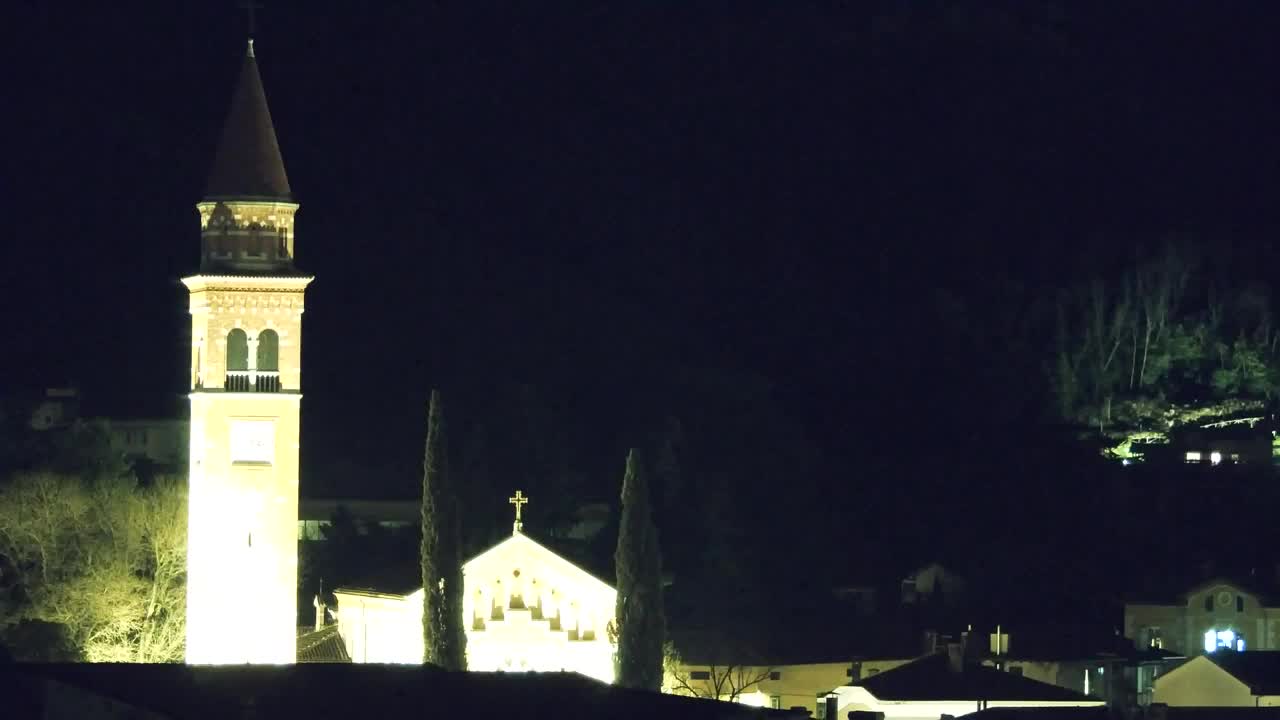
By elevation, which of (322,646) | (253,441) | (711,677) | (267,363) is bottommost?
(711,677)

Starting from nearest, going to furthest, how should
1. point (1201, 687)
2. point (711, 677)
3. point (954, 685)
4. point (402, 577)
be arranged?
point (954, 685), point (1201, 687), point (711, 677), point (402, 577)

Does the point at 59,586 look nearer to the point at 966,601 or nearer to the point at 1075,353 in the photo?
the point at 966,601

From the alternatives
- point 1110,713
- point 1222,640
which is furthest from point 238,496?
point 1222,640

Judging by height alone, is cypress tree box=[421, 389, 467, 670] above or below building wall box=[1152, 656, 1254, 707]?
above

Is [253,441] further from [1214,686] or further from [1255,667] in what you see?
[1255,667]

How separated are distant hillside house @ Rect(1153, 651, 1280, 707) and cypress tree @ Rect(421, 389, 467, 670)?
1628cm

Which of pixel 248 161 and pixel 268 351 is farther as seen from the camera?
pixel 268 351

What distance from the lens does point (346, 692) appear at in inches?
1905

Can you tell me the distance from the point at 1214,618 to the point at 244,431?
3691 cm

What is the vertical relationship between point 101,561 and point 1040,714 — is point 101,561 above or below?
above

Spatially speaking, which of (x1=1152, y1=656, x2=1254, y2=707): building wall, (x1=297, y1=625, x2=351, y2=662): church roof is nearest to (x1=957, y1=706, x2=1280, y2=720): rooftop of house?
(x1=1152, y1=656, x2=1254, y2=707): building wall

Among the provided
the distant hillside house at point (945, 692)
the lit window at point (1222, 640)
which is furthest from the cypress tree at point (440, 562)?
the lit window at point (1222, 640)

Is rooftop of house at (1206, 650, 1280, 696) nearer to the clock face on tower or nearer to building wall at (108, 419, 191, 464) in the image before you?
the clock face on tower

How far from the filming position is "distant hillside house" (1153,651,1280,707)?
270 ft
